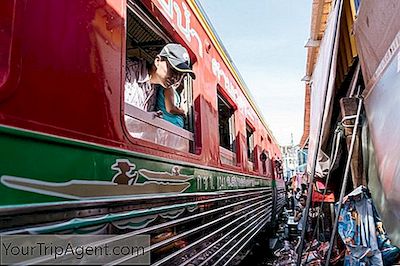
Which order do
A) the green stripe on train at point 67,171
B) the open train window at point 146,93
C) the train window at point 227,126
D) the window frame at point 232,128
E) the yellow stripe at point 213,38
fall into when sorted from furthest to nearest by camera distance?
1. the train window at point 227,126
2. the window frame at point 232,128
3. the yellow stripe at point 213,38
4. the open train window at point 146,93
5. the green stripe on train at point 67,171

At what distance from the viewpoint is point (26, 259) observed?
923 mm

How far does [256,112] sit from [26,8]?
5.31m

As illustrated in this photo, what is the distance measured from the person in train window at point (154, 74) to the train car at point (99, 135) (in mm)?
148

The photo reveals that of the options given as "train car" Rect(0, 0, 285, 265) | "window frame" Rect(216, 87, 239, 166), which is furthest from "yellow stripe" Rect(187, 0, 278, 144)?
"window frame" Rect(216, 87, 239, 166)

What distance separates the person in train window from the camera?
2115 millimetres

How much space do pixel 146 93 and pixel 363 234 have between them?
5.28ft

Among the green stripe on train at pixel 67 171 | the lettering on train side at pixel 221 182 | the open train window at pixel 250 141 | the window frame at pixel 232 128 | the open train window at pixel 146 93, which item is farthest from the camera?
the open train window at pixel 250 141

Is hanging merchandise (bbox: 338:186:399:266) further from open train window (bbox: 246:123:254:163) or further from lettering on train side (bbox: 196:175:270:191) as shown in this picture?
open train window (bbox: 246:123:254:163)

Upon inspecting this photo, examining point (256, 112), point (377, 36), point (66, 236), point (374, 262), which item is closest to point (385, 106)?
point (377, 36)

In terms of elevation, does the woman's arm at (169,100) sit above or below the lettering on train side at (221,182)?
above

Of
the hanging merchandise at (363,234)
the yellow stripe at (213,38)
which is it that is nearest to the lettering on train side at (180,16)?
the yellow stripe at (213,38)

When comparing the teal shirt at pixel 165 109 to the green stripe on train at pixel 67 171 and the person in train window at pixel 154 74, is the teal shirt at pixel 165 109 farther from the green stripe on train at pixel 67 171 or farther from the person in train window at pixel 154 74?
the green stripe on train at pixel 67 171

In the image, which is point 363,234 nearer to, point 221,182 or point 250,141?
point 221,182

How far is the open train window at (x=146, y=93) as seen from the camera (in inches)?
72.6
